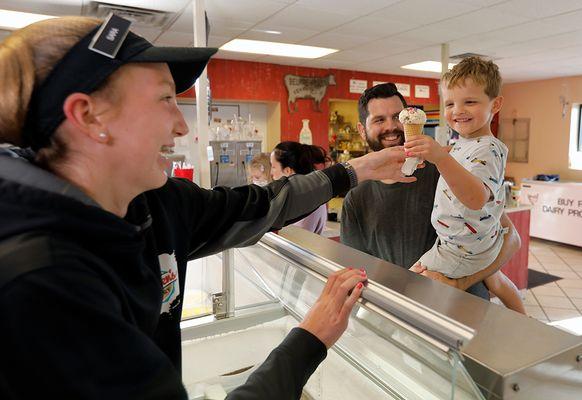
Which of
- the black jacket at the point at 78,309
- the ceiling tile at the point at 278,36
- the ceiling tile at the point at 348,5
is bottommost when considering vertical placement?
the black jacket at the point at 78,309

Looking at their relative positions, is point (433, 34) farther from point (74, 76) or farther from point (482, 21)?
point (74, 76)

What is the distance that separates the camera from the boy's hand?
1446mm

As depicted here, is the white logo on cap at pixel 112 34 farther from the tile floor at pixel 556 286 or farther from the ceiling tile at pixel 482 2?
the ceiling tile at pixel 482 2

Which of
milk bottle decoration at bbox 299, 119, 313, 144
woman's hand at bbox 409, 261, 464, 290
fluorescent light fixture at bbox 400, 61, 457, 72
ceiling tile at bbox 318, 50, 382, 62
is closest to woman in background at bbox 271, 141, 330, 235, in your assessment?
woman's hand at bbox 409, 261, 464, 290

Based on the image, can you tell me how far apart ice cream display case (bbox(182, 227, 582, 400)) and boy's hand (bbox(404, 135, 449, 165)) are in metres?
0.42

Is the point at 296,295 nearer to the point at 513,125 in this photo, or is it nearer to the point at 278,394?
the point at 278,394

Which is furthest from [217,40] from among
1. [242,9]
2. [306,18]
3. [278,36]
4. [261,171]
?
[261,171]

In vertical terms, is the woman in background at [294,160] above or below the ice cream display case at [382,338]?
above

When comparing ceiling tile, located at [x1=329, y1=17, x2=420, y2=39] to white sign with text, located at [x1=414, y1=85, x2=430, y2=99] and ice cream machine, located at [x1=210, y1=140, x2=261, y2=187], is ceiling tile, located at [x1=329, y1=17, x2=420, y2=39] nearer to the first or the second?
ice cream machine, located at [x1=210, y1=140, x2=261, y2=187]

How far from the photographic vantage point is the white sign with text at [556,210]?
24.1 feet

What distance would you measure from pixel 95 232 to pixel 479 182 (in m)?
1.35

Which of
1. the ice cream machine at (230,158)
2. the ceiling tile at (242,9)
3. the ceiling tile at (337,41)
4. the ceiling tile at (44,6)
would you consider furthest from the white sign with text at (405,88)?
the ceiling tile at (44,6)

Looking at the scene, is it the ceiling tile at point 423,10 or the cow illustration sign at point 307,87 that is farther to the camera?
the cow illustration sign at point 307,87

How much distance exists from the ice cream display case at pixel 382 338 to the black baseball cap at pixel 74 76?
69cm
